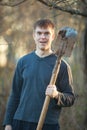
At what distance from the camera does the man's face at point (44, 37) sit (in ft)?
13.8

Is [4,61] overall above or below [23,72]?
below

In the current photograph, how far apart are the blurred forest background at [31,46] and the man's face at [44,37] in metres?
3.20

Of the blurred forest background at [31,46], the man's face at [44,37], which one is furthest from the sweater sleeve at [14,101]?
the blurred forest background at [31,46]

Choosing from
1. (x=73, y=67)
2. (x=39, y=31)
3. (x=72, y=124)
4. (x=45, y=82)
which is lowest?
(x=72, y=124)

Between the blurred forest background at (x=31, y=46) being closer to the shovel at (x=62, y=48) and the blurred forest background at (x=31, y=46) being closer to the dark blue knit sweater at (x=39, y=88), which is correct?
the dark blue knit sweater at (x=39, y=88)

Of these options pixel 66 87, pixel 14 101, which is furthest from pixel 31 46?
pixel 66 87

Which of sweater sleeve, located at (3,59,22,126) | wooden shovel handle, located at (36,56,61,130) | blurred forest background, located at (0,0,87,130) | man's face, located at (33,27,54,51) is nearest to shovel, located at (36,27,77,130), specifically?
wooden shovel handle, located at (36,56,61,130)

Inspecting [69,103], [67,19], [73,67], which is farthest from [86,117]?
[69,103]

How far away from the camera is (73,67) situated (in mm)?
8305

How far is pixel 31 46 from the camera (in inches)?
329

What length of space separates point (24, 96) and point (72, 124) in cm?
348

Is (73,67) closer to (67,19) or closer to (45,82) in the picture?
(67,19)

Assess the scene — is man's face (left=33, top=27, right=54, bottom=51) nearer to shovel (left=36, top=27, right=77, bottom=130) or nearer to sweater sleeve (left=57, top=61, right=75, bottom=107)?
shovel (left=36, top=27, right=77, bottom=130)

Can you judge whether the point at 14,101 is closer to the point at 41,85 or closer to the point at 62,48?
the point at 41,85
